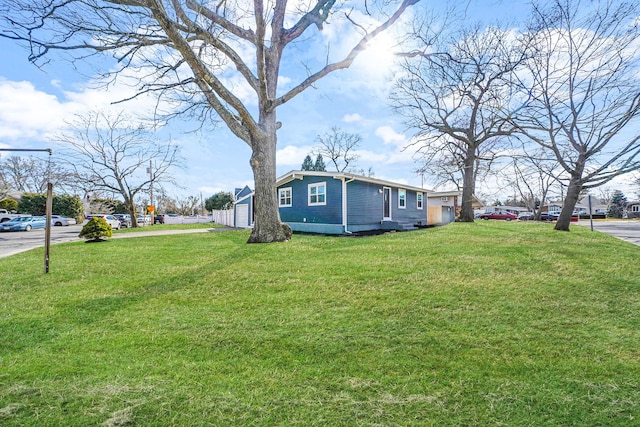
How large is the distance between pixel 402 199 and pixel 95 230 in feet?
54.7

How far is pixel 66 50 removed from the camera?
7.39 meters

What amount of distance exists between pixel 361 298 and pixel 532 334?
206cm

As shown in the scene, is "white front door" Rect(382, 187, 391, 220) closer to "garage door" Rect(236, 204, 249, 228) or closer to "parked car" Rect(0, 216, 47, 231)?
"garage door" Rect(236, 204, 249, 228)

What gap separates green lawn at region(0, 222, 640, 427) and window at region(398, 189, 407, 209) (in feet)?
44.5

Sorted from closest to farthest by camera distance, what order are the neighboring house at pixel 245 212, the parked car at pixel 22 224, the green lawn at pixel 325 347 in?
the green lawn at pixel 325 347 < the parked car at pixel 22 224 < the neighboring house at pixel 245 212

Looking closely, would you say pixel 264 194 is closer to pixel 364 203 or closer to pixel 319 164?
pixel 364 203

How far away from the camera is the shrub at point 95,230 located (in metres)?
11.8

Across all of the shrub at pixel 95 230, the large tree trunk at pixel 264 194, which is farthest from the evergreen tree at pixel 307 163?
the large tree trunk at pixel 264 194

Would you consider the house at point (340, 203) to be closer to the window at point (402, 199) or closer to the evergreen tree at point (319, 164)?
the window at point (402, 199)

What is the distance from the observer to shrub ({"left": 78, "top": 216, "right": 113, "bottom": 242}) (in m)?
11.8

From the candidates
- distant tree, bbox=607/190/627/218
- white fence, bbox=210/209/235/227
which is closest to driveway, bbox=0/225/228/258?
white fence, bbox=210/209/235/227

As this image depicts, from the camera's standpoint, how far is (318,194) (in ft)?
51.6

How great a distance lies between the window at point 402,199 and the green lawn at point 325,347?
1355 cm

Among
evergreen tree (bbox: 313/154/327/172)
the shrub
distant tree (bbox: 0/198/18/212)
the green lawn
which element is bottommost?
the green lawn
